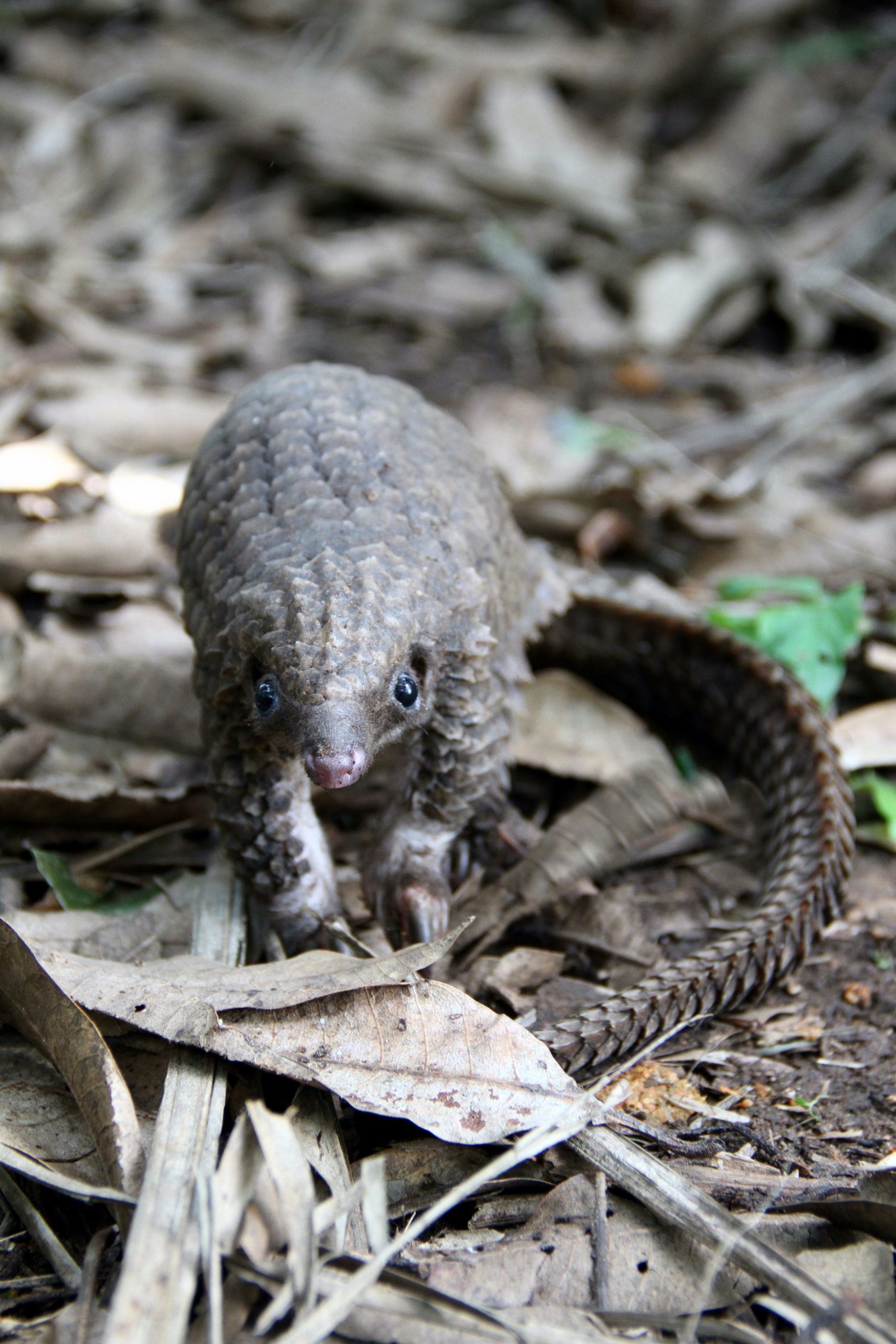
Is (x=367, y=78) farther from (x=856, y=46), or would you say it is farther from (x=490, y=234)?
(x=856, y=46)

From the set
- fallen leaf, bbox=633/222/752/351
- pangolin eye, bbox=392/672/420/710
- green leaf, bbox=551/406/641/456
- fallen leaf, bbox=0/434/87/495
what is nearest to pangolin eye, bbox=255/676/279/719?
pangolin eye, bbox=392/672/420/710

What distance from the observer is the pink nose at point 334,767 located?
8.58ft

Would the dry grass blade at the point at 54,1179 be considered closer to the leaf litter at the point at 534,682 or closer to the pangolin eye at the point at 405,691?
the leaf litter at the point at 534,682

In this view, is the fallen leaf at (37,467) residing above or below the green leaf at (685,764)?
above

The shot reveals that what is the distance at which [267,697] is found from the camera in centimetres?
279

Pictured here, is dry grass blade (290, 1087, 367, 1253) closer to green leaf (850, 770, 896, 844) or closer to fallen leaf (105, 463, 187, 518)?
green leaf (850, 770, 896, 844)

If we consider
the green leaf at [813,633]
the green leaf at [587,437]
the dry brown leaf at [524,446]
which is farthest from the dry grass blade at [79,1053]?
the green leaf at [587,437]

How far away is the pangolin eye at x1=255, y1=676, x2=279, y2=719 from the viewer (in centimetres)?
277

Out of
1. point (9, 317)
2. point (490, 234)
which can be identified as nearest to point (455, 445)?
point (9, 317)

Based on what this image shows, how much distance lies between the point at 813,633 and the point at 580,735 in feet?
3.24

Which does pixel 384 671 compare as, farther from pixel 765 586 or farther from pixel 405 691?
pixel 765 586

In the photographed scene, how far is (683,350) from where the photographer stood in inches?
288

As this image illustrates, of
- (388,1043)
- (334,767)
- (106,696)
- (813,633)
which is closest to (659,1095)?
(388,1043)

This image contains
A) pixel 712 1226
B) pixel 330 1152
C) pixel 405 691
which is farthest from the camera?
pixel 405 691
